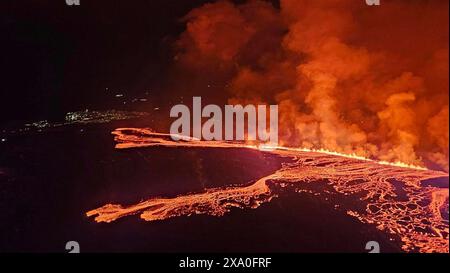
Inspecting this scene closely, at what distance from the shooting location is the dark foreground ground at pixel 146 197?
29.4ft

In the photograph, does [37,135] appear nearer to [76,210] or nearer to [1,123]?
[1,123]

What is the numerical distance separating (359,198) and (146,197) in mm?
6332

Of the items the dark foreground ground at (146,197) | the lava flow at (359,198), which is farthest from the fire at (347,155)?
the dark foreground ground at (146,197)

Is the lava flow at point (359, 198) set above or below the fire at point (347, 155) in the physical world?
below

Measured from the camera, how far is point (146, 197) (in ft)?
37.0

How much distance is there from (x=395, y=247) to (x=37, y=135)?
52.9 ft

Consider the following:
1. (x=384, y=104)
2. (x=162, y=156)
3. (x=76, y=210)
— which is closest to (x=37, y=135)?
(x=162, y=156)

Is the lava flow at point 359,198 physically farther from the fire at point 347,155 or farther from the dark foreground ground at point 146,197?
the dark foreground ground at point 146,197

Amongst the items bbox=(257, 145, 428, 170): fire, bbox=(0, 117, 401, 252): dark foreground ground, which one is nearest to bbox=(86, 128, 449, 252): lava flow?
bbox=(257, 145, 428, 170): fire

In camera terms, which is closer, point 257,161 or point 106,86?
point 257,161

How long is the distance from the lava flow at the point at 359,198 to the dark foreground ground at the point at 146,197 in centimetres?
38

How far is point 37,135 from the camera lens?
18047mm

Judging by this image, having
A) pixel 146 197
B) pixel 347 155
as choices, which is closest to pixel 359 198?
pixel 347 155
